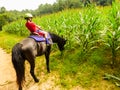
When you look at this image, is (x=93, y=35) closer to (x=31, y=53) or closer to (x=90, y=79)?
(x=90, y=79)

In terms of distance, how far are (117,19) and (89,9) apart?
5.74 feet

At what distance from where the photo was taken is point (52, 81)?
647 centimetres

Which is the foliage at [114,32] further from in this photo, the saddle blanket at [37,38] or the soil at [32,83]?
the saddle blanket at [37,38]

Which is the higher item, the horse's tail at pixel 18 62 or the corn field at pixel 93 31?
the corn field at pixel 93 31

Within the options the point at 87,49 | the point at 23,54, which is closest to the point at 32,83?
the point at 23,54

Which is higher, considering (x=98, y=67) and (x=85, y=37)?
(x=85, y=37)

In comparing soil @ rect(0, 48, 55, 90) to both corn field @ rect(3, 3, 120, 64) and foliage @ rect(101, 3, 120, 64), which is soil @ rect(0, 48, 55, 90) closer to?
corn field @ rect(3, 3, 120, 64)

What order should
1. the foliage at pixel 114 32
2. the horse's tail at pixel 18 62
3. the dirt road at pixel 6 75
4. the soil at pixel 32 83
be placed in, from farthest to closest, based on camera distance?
the dirt road at pixel 6 75, the foliage at pixel 114 32, the soil at pixel 32 83, the horse's tail at pixel 18 62

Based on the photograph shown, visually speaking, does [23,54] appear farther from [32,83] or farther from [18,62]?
[32,83]

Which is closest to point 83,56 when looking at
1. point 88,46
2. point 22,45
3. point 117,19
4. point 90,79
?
point 88,46

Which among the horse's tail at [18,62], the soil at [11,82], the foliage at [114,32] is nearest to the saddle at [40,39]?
the horse's tail at [18,62]

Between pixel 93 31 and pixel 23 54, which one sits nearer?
pixel 23 54

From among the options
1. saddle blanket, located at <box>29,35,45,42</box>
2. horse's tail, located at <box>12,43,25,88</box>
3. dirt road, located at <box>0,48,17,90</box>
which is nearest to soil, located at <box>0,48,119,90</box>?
dirt road, located at <box>0,48,17,90</box>

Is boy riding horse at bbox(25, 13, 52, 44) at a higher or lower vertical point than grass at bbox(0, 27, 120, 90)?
higher
